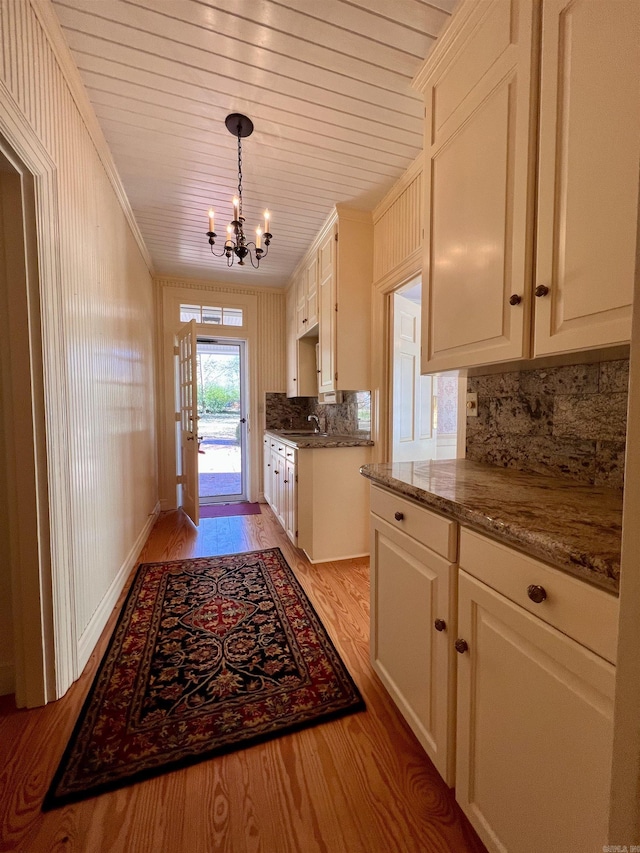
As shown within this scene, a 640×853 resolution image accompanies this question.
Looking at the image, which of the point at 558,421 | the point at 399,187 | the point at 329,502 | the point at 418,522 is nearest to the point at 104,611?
the point at 329,502

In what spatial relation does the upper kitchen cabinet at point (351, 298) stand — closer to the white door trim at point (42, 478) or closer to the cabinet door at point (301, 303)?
the cabinet door at point (301, 303)

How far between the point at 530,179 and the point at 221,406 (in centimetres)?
405

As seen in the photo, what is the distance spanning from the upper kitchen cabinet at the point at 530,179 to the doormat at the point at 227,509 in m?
3.14

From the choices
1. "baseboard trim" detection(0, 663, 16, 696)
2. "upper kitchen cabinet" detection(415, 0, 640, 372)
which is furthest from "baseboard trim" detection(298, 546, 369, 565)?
"upper kitchen cabinet" detection(415, 0, 640, 372)

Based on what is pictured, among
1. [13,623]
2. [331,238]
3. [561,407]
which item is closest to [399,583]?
[561,407]

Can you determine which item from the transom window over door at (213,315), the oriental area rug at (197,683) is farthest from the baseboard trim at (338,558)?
the transom window over door at (213,315)

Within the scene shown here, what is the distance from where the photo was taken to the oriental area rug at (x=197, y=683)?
1.16 m

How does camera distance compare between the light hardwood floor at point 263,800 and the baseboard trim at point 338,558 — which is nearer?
the light hardwood floor at point 263,800

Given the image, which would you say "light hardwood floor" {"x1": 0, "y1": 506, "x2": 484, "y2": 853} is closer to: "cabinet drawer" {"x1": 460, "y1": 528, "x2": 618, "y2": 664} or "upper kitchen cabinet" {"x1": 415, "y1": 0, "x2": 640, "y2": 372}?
"cabinet drawer" {"x1": 460, "y1": 528, "x2": 618, "y2": 664}

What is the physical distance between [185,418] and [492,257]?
337 centimetres

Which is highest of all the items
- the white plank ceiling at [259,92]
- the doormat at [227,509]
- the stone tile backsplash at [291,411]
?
the white plank ceiling at [259,92]

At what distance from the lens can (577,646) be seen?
64 cm

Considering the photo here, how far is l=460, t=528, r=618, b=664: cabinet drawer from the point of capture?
60 cm

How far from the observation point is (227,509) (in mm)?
4055
